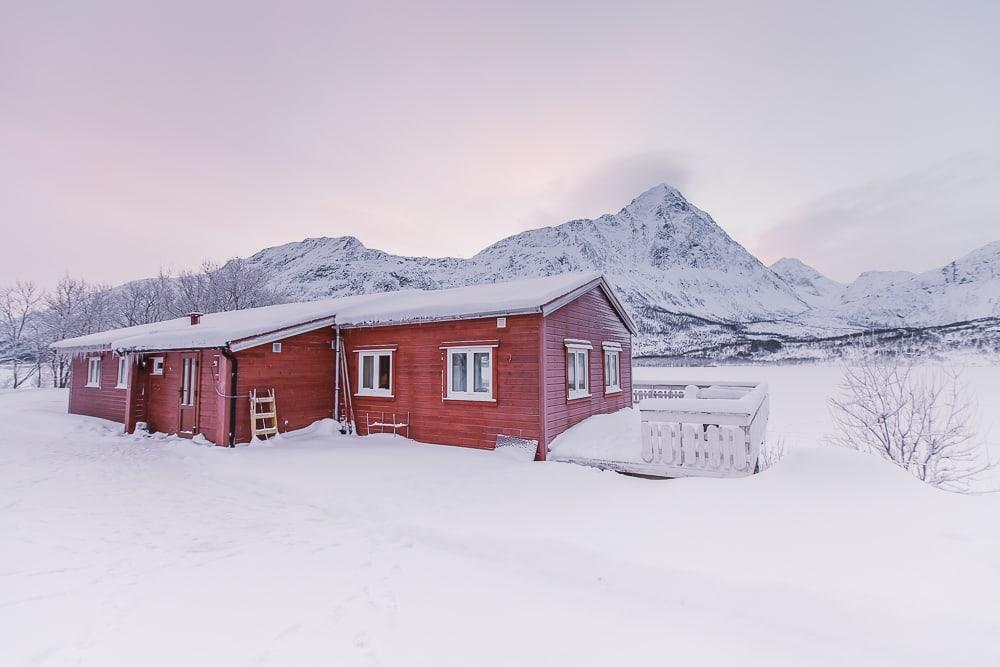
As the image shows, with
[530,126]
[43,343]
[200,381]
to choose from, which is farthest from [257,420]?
[43,343]

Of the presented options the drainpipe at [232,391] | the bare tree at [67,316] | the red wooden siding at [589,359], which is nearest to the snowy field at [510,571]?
the red wooden siding at [589,359]

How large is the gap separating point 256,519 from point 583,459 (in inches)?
249

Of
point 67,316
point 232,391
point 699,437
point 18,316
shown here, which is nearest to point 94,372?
point 232,391

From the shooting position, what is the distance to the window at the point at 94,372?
17.1 meters

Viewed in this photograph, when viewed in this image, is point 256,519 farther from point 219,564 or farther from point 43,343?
point 43,343

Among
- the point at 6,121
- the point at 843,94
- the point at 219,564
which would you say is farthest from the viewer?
the point at 843,94

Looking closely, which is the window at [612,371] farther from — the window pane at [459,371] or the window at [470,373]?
the window pane at [459,371]

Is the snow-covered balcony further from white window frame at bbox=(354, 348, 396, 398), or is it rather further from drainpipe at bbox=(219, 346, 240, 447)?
drainpipe at bbox=(219, 346, 240, 447)

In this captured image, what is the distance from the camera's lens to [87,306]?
35250 mm

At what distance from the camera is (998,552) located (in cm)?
447

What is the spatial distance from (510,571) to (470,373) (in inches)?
244

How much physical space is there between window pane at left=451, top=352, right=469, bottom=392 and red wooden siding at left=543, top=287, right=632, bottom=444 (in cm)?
240

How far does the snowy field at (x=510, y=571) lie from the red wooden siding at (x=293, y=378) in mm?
3573

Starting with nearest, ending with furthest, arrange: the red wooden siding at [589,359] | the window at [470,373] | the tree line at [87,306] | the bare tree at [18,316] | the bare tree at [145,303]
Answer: the red wooden siding at [589,359], the window at [470,373], the tree line at [87,306], the bare tree at [18,316], the bare tree at [145,303]
